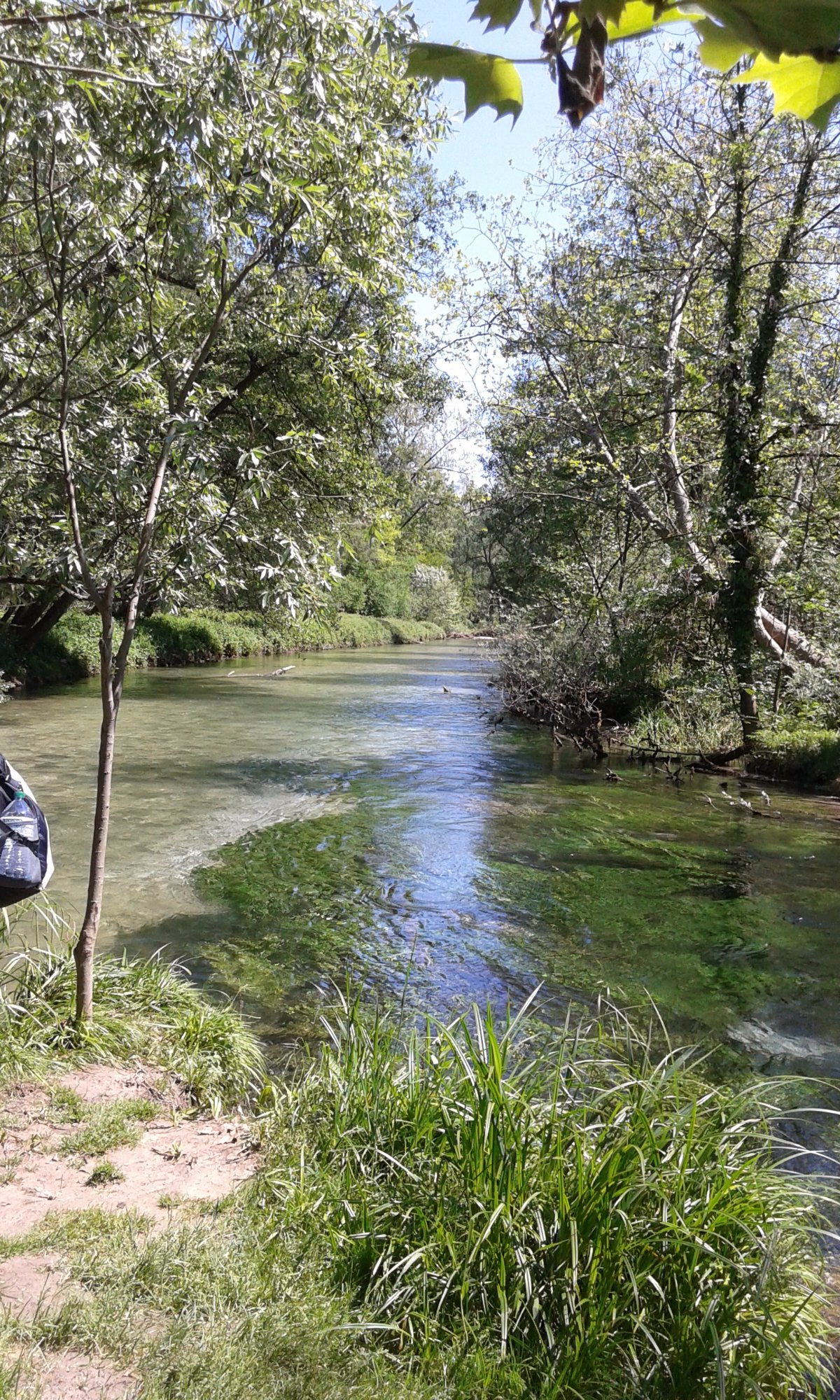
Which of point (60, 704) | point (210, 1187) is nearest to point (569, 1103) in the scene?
point (210, 1187)

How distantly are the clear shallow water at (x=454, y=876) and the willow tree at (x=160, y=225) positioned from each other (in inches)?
109

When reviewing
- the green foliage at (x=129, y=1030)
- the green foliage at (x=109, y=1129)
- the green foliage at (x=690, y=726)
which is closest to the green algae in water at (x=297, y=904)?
the green foliage at (x=129, y=1030)

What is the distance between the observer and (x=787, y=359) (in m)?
13.7

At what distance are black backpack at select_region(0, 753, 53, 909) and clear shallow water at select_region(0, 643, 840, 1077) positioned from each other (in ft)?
6.94

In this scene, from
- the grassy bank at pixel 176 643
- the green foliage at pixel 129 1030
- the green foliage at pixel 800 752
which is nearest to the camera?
the green foliage at pixel 129 1030

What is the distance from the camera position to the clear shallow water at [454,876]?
19.9 ft

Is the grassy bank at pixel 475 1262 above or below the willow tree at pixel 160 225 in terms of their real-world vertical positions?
below

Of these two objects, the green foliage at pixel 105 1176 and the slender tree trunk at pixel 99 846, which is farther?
the slender tree trunk at pixel 99 846

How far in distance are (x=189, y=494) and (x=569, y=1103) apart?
3.20 m

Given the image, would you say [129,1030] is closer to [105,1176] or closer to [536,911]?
[105,1176]

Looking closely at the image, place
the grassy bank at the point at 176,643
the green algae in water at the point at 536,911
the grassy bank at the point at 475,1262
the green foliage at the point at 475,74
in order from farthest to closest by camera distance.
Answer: the grassy bank at the point at 176,643 < the green algae in water at the point at 536,911 < the grassy bank at the point at 475,1262 < the green foliage at the point at 475,74

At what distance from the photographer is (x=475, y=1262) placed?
109 inches

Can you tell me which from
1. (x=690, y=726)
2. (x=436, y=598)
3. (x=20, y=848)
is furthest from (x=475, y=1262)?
(x=436, y=598)

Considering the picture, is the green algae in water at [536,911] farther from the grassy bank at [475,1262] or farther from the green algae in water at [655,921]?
the grassy bank at [475,1262]
